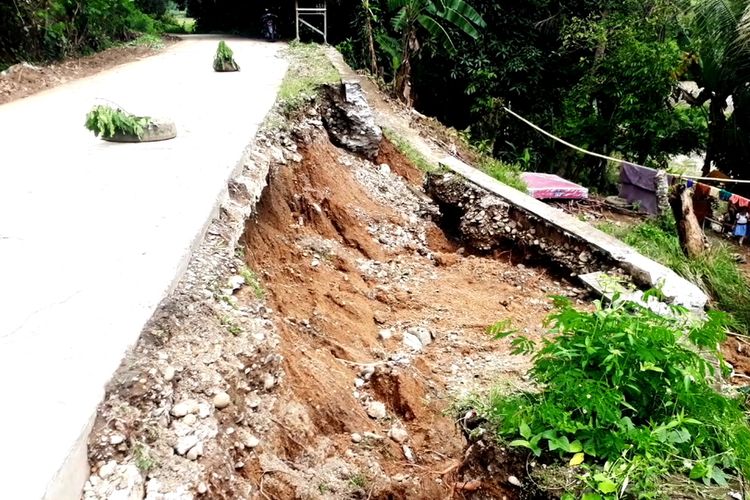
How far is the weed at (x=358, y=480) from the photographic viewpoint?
9.64 feet

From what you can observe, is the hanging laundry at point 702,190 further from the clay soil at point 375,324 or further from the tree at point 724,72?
the clay soil at point 375,324

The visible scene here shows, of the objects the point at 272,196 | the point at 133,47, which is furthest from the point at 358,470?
the point at 133,47

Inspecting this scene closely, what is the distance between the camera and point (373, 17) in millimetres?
13016

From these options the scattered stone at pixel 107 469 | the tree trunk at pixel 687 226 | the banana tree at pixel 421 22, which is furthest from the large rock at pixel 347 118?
the scattered stone at pixel 107 469

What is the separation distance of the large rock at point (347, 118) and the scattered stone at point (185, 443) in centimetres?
664

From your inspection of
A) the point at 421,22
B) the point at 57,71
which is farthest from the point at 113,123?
the point at 421,22

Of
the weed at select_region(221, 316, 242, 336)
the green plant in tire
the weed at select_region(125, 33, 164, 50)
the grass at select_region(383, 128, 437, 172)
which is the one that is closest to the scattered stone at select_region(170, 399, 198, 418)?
the weed at select_region(221, 316, 242, 336)

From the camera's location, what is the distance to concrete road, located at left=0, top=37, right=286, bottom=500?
215 cm

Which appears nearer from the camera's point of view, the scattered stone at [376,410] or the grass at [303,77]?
the scattered stone at [376,410]

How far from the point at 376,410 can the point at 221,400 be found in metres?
1.37

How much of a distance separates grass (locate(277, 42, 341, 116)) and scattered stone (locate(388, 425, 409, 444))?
4850mm

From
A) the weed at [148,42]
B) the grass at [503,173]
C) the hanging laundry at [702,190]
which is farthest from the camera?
the weed at [148,42]

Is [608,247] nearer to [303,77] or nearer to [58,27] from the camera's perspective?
[303,77]

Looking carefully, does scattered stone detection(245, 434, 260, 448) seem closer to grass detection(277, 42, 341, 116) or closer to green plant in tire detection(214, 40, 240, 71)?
grass detection(277, 42, 341, 116)
